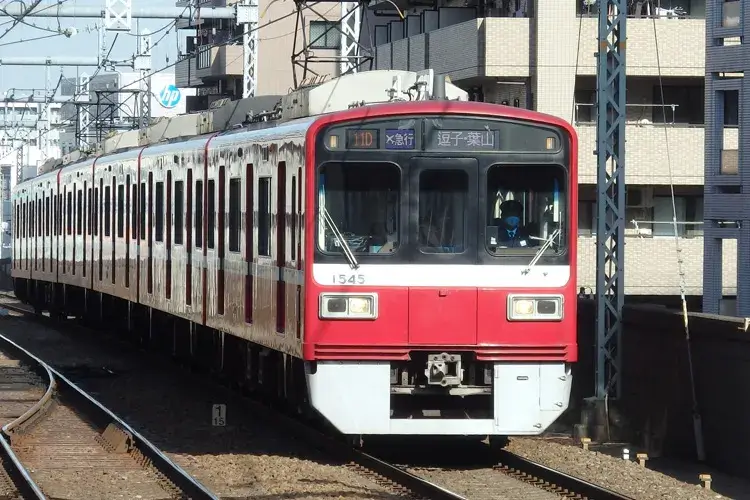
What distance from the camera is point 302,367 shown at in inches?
469

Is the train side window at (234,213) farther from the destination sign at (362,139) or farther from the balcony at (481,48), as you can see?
the balcony at (481,48)

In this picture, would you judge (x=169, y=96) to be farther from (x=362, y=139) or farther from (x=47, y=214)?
(x=362, y=139)

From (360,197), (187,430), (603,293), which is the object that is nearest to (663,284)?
(603,293)

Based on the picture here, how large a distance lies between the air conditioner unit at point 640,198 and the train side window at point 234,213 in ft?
45.9

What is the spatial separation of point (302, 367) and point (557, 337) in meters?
2.03

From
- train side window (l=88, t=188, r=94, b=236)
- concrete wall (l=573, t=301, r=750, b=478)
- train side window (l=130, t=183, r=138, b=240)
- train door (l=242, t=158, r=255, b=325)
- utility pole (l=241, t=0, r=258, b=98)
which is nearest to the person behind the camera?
concrete wall (l=573, t=301, r=750, b=478)

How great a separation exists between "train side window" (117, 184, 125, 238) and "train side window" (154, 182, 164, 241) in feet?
7.92

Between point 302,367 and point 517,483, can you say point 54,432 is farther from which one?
point 517,483

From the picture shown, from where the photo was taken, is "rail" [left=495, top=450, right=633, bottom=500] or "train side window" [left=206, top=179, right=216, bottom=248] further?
"train side window" [left=206, top=179, right=216, bottom=248]

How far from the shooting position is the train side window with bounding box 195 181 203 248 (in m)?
15.2

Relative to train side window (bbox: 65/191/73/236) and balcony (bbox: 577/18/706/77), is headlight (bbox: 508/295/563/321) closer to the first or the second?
balcony (bbox: 577/18/706/77)

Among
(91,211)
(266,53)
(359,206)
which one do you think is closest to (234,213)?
(359,206)

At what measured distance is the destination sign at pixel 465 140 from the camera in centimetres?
1123

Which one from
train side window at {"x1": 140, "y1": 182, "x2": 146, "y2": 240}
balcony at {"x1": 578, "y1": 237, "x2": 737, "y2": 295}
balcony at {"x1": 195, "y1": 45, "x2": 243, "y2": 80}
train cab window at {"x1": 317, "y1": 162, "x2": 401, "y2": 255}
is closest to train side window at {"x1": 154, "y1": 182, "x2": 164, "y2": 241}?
train side window at {"x1": 140, "y1": 182, "x2": 146, "y2": 240}
